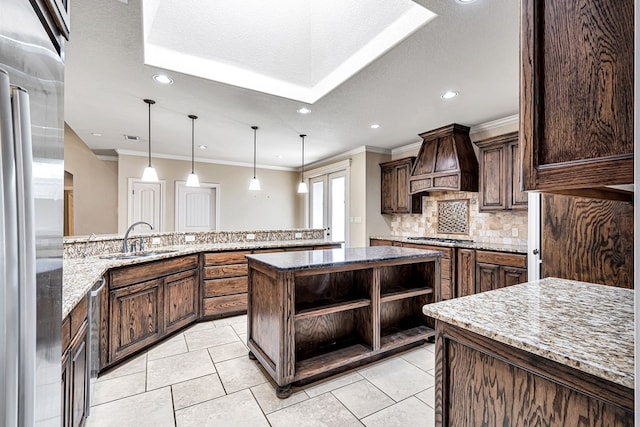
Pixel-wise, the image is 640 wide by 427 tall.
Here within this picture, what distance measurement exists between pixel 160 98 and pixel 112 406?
294cm

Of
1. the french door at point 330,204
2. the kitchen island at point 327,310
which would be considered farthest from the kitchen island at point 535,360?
the french door at point 330,204

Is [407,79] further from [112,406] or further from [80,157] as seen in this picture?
[80,157]

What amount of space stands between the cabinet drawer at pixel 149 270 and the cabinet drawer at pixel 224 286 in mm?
301

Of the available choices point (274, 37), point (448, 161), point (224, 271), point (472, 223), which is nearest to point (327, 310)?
point (224, 271)

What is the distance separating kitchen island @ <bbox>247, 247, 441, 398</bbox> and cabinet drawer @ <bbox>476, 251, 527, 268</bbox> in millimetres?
1144

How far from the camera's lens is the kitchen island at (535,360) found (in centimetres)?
73

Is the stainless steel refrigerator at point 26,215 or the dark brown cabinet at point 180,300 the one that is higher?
the stainless steel refrigerator at point 26,215

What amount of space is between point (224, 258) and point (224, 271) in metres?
0.16

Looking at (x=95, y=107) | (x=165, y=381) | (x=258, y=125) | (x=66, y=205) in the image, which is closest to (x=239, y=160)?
(x=258, y=125)

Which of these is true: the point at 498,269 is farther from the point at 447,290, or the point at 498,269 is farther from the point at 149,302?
the point at 149,302

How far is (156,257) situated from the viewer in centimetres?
272

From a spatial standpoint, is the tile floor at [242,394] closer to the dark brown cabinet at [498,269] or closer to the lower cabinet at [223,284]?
the lower cabinet at [223,284]

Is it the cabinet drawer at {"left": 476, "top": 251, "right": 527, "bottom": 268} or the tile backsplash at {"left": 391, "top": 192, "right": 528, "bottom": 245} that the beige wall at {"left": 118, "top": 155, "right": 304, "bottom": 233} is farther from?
the cabinet drawer at {"left": 476, "top": 251, "right": 527, "bottom": 268}

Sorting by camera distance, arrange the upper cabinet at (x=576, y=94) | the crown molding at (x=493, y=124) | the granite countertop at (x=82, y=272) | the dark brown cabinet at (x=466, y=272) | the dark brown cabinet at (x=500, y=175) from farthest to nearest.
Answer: the crown molding at (x=493, y=124), the dark brown cabinet at (x=466, y=272), the dark brown cabinet at (x=500, y=175), the granite countertop at (x=82, y=272), the upper cabinet at (x=576, y=94)
